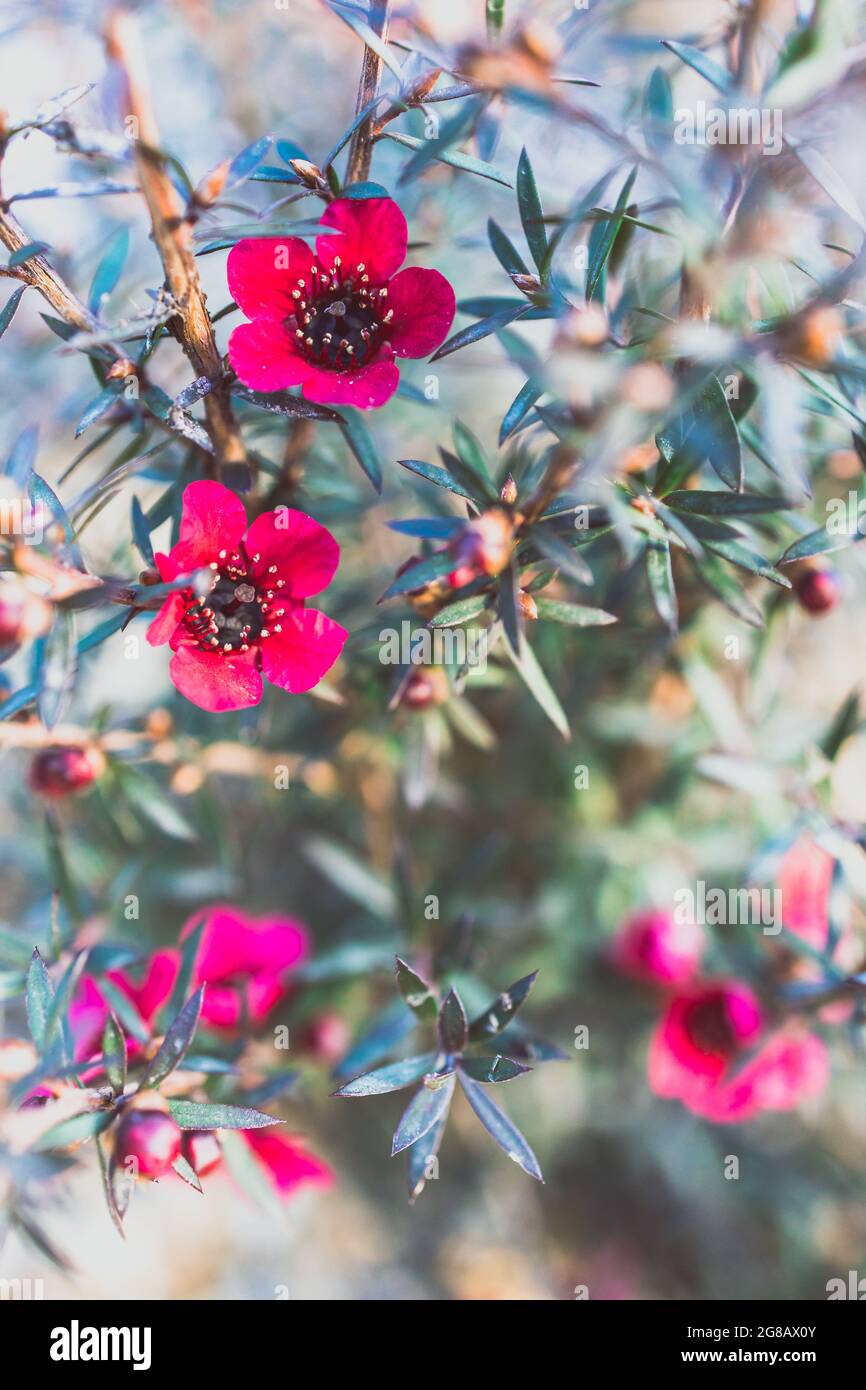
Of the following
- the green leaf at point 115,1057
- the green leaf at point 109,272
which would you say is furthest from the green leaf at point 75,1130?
the green leaf at point 109,272

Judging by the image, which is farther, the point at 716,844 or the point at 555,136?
the point at 716,844

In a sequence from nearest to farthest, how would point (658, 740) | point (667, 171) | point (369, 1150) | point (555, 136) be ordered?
point (667, 171) → point (555, 136) → point (658, 740) → point (369, 1150)

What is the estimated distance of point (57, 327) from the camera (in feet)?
2.28

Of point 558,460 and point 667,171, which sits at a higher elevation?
point 667,171

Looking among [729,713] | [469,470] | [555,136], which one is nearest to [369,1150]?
[729,713]

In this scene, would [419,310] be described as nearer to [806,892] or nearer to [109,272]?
[109,272]

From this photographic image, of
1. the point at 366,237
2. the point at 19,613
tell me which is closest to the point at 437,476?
the point at 366,237

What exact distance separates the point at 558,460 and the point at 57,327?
39 centimetres

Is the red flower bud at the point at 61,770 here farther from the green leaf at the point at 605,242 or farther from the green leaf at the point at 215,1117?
the green leaf at the point at 605,242

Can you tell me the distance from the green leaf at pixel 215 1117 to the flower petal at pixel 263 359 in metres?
0.53

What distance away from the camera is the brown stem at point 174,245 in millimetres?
515

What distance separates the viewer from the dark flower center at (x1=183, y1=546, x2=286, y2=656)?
708 mm

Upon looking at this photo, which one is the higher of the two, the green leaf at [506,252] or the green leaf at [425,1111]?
the green leaf at [506,252]

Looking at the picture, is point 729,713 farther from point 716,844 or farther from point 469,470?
point 469,470
